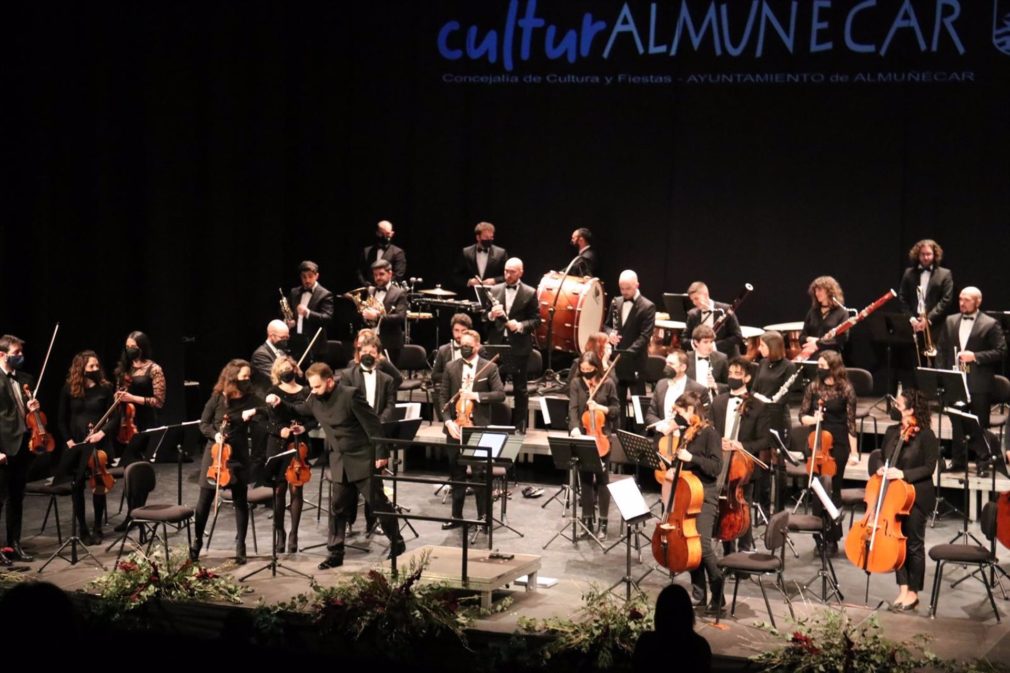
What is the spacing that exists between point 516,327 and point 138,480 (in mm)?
4424

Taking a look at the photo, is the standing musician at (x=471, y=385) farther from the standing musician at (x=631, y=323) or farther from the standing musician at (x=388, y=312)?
the standing musician at (x=388, y=312)

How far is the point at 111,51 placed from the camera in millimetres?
13203

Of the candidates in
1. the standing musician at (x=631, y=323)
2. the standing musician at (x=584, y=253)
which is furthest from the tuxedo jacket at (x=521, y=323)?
the standing musician at (x=584, y=253)

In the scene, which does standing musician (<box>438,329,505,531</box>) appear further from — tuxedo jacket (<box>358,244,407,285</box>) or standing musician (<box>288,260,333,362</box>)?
tuxedo jacket (<box>358,244,407,285</box>)

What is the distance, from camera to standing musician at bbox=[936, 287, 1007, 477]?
39.3ft

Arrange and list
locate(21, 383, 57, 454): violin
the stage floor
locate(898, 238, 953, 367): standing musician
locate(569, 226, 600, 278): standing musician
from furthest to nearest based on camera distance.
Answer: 1. locate(569, 226, 600, 278): standing musician
2. locate(898, 238, 953, 367): standing musician
3. locate(21, 383, 57, 454): violin
4. the stage floor

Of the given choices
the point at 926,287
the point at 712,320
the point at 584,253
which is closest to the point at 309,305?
the point at 584,253

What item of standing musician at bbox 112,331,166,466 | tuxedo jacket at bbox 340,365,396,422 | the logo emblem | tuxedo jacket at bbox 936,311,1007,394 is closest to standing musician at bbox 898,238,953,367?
tuxedo jacket at bbox 936,311,1007,394

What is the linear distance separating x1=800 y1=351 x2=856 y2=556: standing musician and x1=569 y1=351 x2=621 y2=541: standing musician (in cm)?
160

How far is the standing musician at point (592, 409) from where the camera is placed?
35.7 ft

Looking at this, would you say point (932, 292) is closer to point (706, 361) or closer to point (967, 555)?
point (706, 361)

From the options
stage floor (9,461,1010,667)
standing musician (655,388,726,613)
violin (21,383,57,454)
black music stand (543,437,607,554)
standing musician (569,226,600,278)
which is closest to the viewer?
stage floor (9,461,1010,667)

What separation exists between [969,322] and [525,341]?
4268 millimetres

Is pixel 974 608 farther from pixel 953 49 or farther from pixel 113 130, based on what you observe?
pixel 113 130
